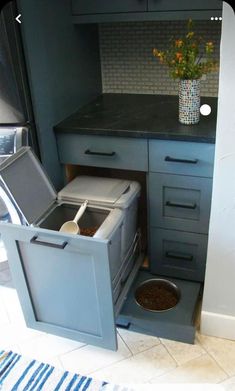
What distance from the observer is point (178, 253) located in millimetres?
1874

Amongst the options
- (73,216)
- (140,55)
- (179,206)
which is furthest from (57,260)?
(140,55)

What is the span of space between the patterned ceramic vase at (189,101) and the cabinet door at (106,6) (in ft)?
1.28

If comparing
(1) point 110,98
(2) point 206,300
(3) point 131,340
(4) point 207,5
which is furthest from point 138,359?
(4) point 207,5

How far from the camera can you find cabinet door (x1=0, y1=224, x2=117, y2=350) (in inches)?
51.4

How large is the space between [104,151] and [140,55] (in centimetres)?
68

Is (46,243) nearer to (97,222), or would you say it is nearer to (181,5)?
(97,222)

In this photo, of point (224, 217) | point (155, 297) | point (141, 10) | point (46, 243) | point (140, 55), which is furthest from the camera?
point (140, 55)

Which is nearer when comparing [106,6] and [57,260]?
[57,260]

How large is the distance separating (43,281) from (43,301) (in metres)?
0.11

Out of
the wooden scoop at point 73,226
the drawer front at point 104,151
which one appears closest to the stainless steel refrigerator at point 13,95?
the drawer front at point 104,151

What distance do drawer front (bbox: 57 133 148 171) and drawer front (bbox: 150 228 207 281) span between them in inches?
14.6

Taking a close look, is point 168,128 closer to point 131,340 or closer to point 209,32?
point 209,32

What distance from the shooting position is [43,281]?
147 cm

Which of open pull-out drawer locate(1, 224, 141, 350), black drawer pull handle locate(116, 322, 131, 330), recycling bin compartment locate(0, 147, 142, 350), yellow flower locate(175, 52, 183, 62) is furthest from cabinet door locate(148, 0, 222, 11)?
black drawer pull handle locate(116, 322, 131, 330)
